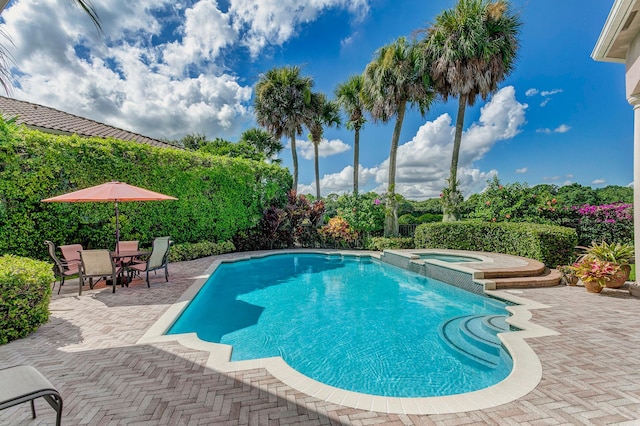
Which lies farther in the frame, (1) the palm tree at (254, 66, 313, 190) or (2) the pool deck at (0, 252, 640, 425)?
(1) the palm tree at (254, 66, 313, 190)

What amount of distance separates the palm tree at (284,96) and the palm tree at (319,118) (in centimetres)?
65

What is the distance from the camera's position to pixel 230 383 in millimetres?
3436

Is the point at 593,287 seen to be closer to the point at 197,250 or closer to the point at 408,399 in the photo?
the point at 408,399

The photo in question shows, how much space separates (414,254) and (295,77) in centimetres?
1496

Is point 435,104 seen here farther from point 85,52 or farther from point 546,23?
point 85,52

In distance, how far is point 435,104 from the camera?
57.0 ft

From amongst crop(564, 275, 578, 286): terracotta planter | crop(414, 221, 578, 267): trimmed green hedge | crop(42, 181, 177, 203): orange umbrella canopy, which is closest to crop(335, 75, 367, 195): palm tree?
crop(414, 221, 578, 267): trimmed green hedge

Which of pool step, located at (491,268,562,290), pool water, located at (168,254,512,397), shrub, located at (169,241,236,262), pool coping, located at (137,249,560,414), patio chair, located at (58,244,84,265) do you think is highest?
patio chair, located at (58,244,84,265)

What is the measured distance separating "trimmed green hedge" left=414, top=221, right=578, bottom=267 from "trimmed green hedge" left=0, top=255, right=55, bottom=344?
12514 mm

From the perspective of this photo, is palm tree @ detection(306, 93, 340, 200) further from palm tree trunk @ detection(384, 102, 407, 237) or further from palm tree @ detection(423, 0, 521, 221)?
palm tree @ detection(423, 0, 521, 221)

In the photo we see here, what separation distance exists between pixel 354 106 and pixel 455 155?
7639 mm

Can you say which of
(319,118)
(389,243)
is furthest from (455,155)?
(319,118)

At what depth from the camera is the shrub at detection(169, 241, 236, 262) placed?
12641 mm

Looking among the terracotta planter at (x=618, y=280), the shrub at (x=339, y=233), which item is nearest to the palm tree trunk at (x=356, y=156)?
the shrub at (x=339, y=233)
